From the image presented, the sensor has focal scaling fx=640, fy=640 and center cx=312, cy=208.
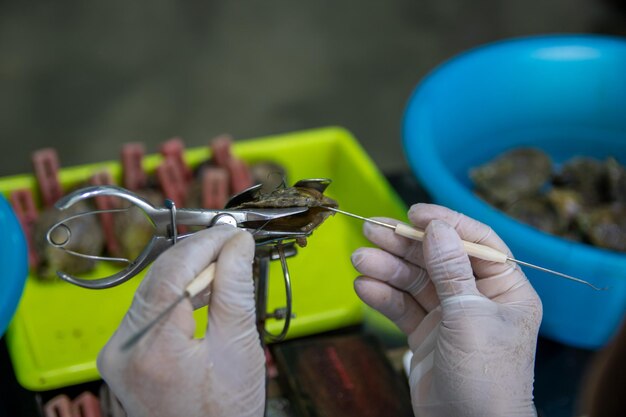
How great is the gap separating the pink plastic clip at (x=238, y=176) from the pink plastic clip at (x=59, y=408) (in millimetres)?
530

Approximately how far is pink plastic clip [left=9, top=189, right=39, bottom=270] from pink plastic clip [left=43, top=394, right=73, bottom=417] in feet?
1.15

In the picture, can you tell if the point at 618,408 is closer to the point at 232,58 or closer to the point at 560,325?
the point at 560,325

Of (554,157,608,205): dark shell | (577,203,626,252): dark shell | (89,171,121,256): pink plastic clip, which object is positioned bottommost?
(577,203,626,252): dark shell

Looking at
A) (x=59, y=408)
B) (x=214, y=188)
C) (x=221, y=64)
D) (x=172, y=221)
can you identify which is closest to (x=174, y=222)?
(x=172, y=221)

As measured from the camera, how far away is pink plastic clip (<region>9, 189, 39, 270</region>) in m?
1.22

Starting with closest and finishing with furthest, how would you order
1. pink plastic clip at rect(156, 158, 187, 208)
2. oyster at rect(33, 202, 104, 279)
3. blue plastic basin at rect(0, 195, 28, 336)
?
1. blue plastic basin at rect(0, 195, 28, 336)
2. oyster at rect(33, 202, 104, 279)
3. pink plastic clip at rect(156, 158, 187, 208)

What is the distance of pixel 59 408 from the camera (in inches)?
37.7

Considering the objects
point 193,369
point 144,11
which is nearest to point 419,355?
point 193,369

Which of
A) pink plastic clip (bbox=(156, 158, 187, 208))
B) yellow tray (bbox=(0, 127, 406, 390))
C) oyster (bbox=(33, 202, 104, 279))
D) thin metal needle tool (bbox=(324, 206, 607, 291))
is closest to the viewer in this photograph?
thin metal needle tool (bbox=(324, 206, 607, 291))

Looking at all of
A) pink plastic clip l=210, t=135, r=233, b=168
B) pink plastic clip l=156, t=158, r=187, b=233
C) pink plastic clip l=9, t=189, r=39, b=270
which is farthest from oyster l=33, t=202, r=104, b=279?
pink plastic clip l=210, t=135, r=233, b=168

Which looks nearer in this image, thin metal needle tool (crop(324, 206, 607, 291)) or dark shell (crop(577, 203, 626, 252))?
thin metal needle tool (crop(324, 206, 607, 291))

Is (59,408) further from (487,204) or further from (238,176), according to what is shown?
(487,204)

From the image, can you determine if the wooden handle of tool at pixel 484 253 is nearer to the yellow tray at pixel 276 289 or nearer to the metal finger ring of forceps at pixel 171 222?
the metal finger ring of forceps at pixel 171 222

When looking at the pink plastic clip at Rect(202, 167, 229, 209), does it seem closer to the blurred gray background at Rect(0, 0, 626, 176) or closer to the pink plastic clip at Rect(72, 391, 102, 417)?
the pink plastic clip at Rect(72, 391, 102, 417)
